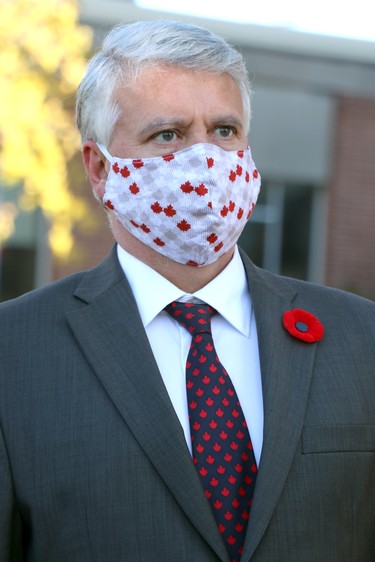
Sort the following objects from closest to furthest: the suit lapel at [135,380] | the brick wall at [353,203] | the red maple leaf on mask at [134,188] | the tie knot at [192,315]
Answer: the suit lapel at [135,380], the tie knot at [192,315], the red maple leaf on mask at [134,188], the brick wall at [353,203]

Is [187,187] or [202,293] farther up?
[187,187]

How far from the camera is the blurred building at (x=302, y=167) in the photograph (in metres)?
12.3

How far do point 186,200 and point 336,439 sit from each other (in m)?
0.73

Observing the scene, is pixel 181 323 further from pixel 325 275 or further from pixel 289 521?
pixel 325 275

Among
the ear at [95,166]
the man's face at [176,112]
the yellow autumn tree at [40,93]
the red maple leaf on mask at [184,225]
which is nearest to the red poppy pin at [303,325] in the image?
the red maple leaf on mask at [184,225]

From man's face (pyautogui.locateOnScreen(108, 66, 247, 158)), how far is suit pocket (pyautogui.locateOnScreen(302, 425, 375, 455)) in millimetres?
798

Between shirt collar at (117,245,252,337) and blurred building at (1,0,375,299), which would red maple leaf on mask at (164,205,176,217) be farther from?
blurred building at (1,0,375,299)

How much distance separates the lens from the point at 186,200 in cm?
268

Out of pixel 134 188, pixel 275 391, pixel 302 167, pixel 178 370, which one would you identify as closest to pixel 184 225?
pixel 134 188

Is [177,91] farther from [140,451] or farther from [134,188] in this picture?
[140,451]

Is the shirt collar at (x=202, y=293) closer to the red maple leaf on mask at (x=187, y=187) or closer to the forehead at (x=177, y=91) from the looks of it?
the red maple leaf on mask at (x=187, y=187)

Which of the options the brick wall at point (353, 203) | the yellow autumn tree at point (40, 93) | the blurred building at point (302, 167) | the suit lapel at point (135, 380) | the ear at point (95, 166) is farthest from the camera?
the brick wall at point (353, 203)

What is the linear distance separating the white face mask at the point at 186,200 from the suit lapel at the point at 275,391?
192 millimetres

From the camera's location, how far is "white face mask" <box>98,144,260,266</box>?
2658 mm
